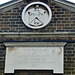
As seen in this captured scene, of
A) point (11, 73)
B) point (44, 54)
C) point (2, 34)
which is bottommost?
point (11, 73)

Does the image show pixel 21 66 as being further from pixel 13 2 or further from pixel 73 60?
pixel 13 2

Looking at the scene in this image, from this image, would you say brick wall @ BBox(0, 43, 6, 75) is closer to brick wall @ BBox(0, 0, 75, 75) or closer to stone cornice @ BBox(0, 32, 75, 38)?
brick wall @ BBox(0, 0, 75, 75)

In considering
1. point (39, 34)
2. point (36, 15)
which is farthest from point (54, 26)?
point (36, 15)

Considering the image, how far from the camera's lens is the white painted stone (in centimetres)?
1143

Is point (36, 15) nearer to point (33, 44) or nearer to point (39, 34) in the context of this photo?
point (39, 34)

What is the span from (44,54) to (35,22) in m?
1.47

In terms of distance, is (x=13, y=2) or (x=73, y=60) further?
(x=13, y=2)

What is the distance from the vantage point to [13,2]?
40.6 ft

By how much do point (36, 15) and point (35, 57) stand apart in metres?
1.85

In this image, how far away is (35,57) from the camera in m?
11.6

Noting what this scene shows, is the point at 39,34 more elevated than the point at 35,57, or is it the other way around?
the point at 39,34

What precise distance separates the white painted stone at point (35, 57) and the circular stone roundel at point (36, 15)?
0.90 metres

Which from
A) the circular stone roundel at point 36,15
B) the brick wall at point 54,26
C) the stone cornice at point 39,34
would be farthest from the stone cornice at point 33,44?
the circular stone roundel at point 36,15

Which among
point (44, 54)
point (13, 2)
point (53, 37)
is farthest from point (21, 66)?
point (13, 2)
